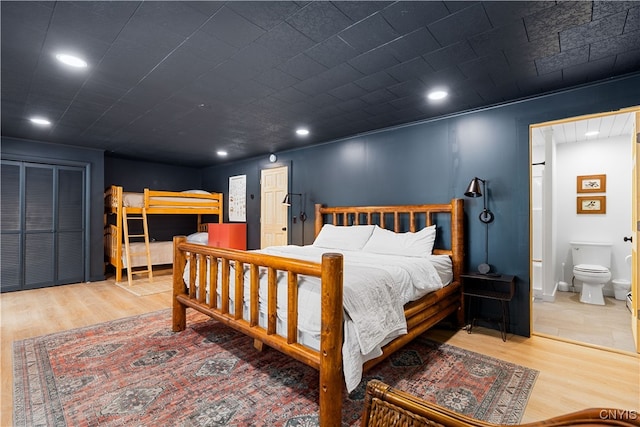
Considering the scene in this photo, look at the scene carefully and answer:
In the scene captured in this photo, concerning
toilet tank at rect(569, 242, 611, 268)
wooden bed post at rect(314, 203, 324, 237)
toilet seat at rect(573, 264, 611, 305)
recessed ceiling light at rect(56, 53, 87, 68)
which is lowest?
toilet seat at rect(573, 264, 611, 305)

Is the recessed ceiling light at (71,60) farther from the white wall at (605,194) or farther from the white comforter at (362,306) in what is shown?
the white wall at (605,194)

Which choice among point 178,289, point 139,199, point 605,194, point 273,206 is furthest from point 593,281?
point 139,199

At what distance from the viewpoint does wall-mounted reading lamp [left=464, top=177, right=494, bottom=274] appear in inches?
120

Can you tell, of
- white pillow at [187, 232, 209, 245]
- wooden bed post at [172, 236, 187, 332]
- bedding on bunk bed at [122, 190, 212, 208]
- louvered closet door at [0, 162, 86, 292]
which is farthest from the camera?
white pillow at [187, 232, 209, 245]

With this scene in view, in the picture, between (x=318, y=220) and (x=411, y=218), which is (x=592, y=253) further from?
(x=318, y=220)

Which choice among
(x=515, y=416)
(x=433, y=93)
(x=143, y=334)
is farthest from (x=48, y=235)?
(x=515, y=416)

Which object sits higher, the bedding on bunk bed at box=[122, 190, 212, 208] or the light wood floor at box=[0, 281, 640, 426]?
the bedding on bunk bed at box=[122, 190, 212, 208]

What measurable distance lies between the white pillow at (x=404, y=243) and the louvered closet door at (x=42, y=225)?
4935mm

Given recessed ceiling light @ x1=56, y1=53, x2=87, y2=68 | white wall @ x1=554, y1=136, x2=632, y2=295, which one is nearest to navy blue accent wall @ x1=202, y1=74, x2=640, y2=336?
white wall @ x1=554, y1=136, x2=632, y2=295

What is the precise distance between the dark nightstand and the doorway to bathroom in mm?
715

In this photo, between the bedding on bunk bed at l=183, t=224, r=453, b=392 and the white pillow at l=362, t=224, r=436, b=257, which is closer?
the bedding on bunk bed at l=183, t=224, r=453, b=392

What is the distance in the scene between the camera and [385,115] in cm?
351

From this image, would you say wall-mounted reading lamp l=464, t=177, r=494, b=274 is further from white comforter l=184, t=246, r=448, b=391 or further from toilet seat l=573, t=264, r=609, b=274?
toilet seat l=573, t=264, r=609, b=274

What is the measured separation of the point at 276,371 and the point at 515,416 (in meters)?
1.54
